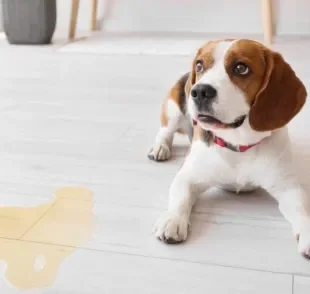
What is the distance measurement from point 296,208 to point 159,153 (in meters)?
0.53

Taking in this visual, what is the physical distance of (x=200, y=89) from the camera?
Result: 118 centimetres

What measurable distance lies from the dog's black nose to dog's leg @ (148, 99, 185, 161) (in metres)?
0.49

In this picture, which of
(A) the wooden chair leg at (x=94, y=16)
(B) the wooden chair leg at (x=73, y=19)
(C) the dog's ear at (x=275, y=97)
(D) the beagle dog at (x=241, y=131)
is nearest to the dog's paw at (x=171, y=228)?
(D) the beagle dog at (x=241, y=131)

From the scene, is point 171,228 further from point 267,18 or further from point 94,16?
point 94,16

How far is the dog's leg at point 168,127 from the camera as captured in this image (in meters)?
1.68

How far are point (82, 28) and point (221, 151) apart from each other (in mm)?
3194

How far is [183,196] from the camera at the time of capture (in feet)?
4.25

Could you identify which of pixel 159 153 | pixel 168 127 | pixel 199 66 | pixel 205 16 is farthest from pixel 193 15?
pixel 199 66

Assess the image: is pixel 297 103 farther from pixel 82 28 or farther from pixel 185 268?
pixel 82 28

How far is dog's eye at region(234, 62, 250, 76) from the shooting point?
1.21 m

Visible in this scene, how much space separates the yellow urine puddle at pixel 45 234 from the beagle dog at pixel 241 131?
194mm

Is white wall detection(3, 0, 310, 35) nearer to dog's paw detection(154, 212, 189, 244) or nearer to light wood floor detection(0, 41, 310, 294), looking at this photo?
light wood floor detection(0, 41, 310, 294)

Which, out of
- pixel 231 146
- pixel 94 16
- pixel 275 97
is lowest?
pixel 94 16

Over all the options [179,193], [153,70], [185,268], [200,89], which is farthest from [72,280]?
[153,70]
